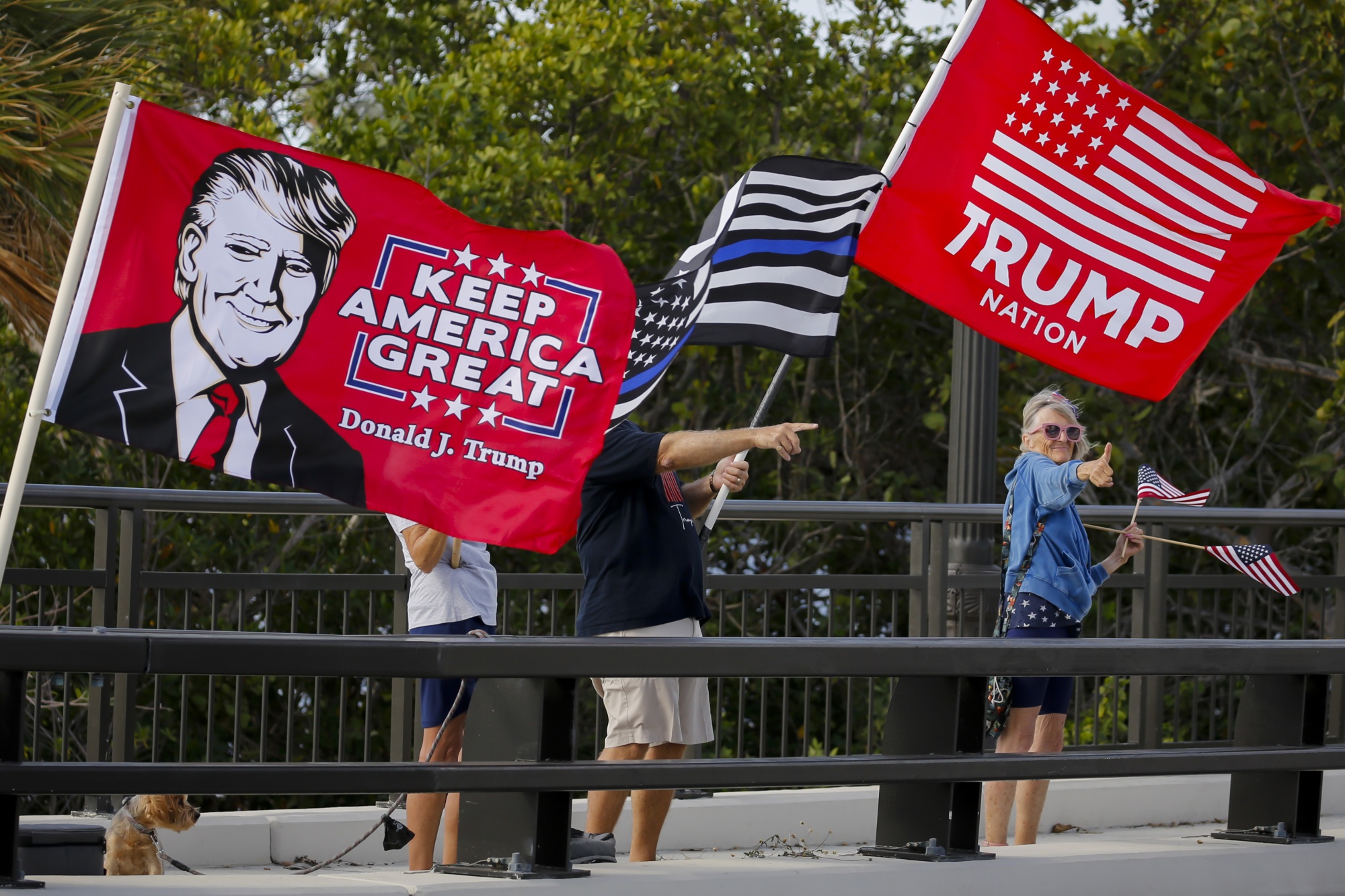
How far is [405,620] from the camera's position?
22.0 ft

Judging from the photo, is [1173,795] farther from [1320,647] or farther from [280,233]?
[280,233]

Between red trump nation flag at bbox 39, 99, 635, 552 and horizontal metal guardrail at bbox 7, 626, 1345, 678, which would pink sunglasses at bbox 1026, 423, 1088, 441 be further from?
red trump nation flag at bbox 39, 99, 635, 552

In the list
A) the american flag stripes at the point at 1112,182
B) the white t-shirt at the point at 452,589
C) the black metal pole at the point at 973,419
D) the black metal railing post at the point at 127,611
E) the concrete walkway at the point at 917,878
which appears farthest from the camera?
the black metal pole at the point at 973,419

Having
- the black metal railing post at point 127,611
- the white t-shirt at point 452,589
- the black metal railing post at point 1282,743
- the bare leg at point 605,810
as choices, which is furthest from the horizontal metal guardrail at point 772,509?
the black metal railing post at point 1282,743

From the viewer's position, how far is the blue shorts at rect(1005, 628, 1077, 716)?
613cm

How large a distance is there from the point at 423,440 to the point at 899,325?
11036mm

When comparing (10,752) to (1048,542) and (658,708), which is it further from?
(1048,542)

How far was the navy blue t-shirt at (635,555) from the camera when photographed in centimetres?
546

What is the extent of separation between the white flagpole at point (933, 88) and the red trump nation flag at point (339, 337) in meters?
1.86

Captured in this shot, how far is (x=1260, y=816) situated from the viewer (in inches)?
207

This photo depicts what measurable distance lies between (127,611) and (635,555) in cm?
215

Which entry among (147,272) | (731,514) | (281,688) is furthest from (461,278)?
(281,688)

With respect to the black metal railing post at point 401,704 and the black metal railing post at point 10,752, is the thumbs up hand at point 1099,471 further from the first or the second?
the black metal railing post at point 10,752

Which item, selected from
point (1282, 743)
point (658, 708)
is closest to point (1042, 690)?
point (1282, 743)
